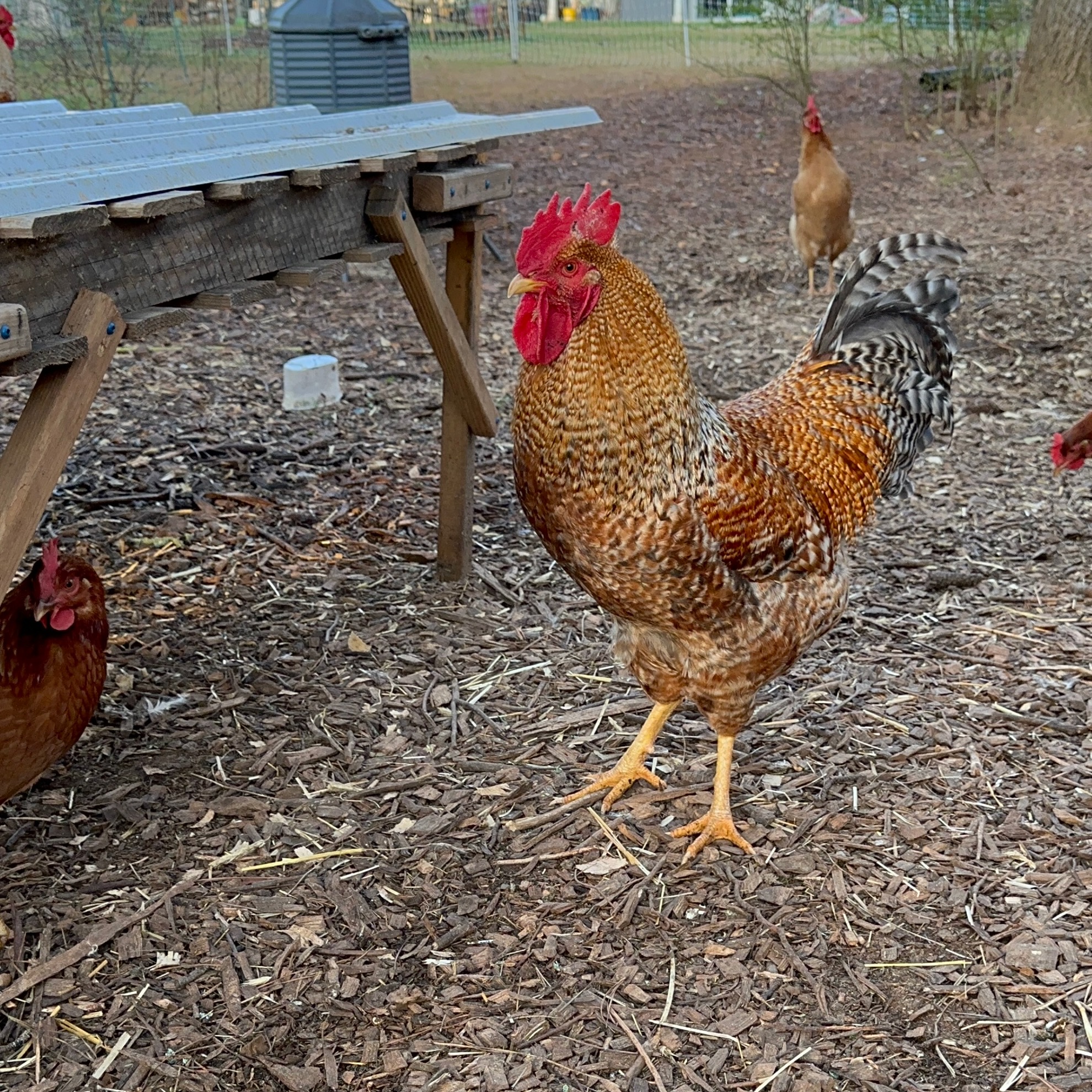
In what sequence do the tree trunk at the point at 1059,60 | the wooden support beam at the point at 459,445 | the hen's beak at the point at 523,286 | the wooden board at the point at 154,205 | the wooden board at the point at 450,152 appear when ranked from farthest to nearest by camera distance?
1. the tree trunk at the point at 1059,60
2. the wooden support beam at the point at 459,445
3. the wooden board at the point at 450,152
4. the hen's beak at the point at 523,286
5. the wooden board at the point at 154,205

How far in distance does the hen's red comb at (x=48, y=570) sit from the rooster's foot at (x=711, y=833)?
2.09m

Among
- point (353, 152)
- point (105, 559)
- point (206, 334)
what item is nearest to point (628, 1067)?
point (353, 152)

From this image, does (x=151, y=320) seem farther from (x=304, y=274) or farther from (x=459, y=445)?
(x=459, y=445)

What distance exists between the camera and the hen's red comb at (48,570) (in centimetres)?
361

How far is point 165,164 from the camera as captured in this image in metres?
3.26

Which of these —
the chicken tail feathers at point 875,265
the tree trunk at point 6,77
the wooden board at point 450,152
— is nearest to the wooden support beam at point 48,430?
the wooden board at point 450,152

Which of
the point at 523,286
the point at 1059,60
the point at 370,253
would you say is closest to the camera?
the point at 523,286

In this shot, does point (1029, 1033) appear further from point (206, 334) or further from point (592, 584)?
point (206, 334)

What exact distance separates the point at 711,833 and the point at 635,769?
1.28 feet

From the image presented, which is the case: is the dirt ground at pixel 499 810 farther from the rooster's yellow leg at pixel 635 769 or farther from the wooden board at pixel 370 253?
the wooden board at pixel 370 253

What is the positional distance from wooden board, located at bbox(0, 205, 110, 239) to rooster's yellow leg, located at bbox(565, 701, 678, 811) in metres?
2.28

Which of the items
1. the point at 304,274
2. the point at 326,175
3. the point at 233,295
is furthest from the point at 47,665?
the point at 326,175

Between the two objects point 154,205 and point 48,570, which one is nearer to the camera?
point 154,205

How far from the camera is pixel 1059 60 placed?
14.2m
